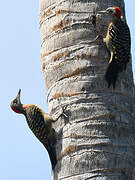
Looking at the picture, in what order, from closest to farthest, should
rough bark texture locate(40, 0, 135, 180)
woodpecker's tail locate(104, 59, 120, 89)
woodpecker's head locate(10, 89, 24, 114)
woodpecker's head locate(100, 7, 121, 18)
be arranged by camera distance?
rough bark texture locate(40, 0, 135, 180), woodpecker's tail locate(104, 59, 120, 89), woodpecker's head locate(100, 7, 121, 18), woodpecker's head locate(10, 89, 24, 114)

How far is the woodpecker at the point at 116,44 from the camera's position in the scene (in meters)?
4.22

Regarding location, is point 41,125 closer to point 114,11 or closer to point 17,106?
point 17,106

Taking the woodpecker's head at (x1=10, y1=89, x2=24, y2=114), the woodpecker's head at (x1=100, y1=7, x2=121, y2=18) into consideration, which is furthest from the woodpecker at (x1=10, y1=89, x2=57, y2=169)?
the woodpecker's head at (x1=100, y1=7, x2=121, y2=18)

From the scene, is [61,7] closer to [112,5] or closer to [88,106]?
[112,5]

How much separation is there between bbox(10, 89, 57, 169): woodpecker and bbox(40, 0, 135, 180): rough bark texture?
6 cm

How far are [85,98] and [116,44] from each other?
0.53 m

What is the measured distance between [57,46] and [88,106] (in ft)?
2.00

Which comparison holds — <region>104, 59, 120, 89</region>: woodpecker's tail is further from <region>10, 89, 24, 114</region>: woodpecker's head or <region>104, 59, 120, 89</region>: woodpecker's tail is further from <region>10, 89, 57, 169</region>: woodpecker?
<region>10, 89, 24, 114</region>: woodpecker's head

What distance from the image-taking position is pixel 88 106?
13.4ft

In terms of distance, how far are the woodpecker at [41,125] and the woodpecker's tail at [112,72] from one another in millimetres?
542

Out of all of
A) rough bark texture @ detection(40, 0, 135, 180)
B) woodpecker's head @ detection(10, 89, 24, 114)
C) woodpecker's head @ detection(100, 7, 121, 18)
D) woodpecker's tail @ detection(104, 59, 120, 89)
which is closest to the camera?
rough bark texture @ detection(40, 0, 135, 180)

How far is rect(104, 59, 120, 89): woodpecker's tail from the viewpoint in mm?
4168

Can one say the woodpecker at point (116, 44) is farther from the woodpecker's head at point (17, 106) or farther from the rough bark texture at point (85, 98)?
the woodpecker's head at point (17, 106)

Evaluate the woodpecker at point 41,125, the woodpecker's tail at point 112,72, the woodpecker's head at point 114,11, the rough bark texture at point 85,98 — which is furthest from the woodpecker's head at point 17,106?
the woodpecker's head at point 114,11
